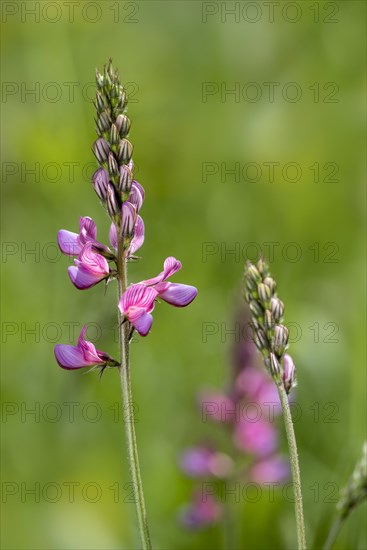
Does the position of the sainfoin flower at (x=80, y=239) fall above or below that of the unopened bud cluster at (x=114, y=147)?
below

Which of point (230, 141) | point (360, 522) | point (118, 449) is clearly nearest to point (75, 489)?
point (118, 449)

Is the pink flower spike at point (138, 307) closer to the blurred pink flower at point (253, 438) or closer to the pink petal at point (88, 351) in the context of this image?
the pink petal at point (88, 351)

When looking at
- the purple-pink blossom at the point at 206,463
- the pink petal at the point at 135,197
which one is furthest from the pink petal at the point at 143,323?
the purple-pink blossom at the point at 206,463

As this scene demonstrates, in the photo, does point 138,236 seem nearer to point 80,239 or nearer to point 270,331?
point 80,239

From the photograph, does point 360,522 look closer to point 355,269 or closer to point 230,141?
point 355,269

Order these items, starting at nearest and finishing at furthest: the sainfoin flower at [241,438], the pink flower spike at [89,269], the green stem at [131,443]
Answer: the green stem at [131,443]
the pink flower spike at [89,269]
the sainfoin flower at [241,438]
